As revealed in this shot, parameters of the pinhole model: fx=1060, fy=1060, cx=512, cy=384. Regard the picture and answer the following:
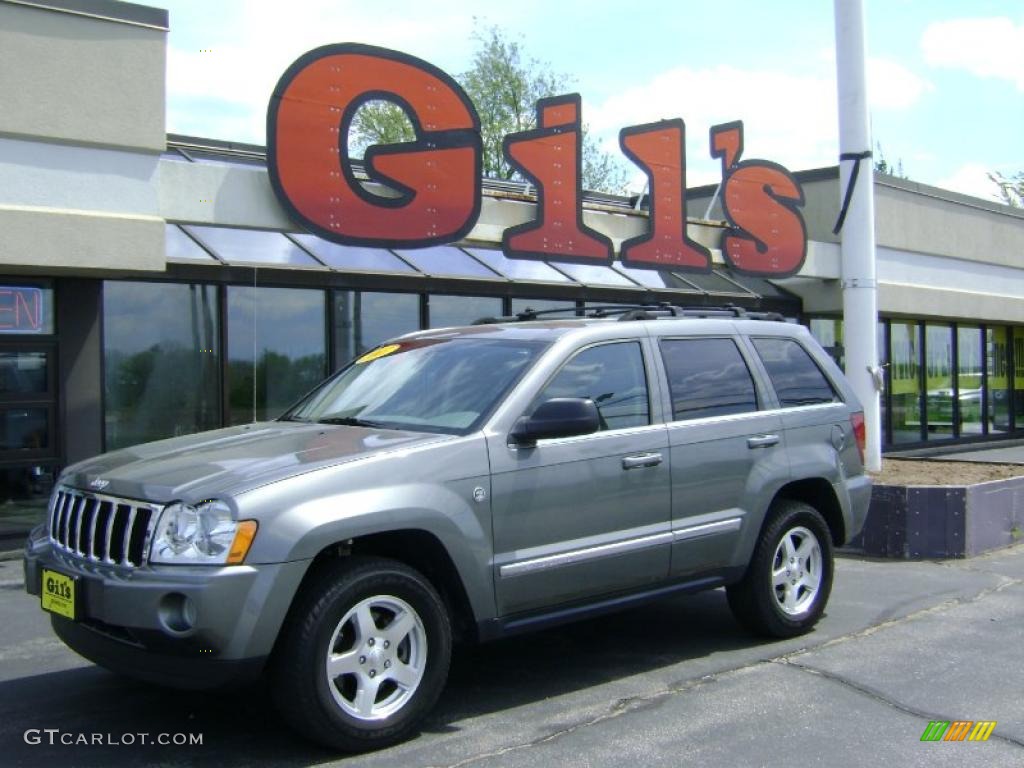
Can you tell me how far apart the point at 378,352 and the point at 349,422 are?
0.84 m

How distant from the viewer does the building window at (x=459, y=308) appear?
12734 millimetres

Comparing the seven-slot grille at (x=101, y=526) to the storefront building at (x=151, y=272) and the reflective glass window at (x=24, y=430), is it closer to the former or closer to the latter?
the storefront building at (x=151, y=272)

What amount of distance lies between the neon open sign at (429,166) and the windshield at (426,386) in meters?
5.22

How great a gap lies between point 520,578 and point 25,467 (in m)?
6.92

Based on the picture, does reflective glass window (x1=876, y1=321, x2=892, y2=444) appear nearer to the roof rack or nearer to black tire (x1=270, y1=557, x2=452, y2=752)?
the roof rack

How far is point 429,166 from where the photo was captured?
11.7m

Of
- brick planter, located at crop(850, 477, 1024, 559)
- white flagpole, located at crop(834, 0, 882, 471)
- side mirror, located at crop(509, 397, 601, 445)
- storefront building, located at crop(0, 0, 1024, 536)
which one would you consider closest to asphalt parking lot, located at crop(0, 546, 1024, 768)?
side mirror, located at crop(509, 397, 601, 445)

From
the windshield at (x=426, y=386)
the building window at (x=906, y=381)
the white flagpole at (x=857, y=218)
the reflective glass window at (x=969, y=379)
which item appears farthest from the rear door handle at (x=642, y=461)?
the reflective glass window at (x=969, y=379)

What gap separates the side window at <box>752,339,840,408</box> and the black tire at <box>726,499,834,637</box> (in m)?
0.67

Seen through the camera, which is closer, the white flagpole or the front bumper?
the front bumper

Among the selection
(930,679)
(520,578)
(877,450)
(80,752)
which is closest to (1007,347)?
(877,450)

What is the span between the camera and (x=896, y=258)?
62.5 ft

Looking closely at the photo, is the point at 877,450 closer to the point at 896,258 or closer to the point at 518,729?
the point at 518,729

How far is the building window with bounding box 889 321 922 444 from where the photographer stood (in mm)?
19891
